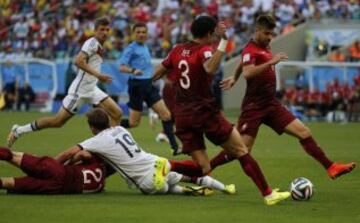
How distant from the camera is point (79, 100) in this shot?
17984mm

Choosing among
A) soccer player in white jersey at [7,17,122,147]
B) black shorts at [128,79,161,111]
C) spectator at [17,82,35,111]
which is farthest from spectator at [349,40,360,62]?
soccer player in white jersey at [7,17,122,147]

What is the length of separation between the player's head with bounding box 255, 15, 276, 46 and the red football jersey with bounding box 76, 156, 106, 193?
2.66 metres

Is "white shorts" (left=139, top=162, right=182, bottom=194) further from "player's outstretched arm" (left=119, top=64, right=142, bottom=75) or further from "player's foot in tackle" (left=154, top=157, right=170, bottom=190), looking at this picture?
"player's outstretched arm" (left=119, top=64, right=142, bottom=75)

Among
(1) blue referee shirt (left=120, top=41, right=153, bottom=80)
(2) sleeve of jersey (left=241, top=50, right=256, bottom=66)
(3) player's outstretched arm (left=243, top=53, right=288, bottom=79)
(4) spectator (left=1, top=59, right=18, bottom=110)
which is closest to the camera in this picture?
(3) player's outstretched arm (left=243, top=53, right=288, bottom=79)

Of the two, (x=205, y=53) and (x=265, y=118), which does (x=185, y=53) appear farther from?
(x=265, y=118)

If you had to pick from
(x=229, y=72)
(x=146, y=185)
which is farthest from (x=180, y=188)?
(x=229, y=72)

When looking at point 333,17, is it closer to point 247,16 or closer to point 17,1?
point 247,16

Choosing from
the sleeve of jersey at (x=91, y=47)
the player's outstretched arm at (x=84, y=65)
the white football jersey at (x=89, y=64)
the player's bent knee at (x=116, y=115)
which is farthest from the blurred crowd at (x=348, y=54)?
the player's outstretched arm at (x=84, y=65)

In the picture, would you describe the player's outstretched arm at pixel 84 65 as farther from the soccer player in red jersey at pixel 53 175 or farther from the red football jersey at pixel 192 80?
the red football jersey at pixel 192 80

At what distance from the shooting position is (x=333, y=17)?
40562 millimetres

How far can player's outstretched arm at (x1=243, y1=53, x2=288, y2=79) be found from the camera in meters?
12.6

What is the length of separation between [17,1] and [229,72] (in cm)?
1275

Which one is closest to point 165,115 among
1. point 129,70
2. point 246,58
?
point 129,70

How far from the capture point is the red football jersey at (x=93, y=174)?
41.8ft
